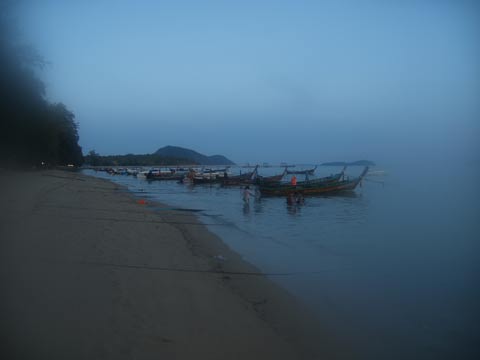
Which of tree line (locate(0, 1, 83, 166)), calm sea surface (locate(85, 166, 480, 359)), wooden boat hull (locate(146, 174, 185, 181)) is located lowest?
calm sea surface (locate(85, 166, 480, 359))

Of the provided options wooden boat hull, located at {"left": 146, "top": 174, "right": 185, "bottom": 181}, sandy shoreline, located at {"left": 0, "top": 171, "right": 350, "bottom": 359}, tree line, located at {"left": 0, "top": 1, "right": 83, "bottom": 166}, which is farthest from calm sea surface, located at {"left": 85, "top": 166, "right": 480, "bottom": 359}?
wooden boat hull, located at {"left": 146, "top": 174, "right": 185, "bottom": 181}

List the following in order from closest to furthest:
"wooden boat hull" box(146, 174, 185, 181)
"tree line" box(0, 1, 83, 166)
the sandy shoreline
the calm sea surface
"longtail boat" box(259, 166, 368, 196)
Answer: the sandy shoreline → the calm sea surface → "tree line" box(0, 1, 83, 166) → "longtail boat" box(259, 166, 368, 196) → "wooden boat hull" box(146, 174, 185, 181)

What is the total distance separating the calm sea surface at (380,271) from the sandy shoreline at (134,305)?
80 cm

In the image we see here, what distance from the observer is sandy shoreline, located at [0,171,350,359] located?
13.7 ft

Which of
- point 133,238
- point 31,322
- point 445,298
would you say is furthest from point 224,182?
point 31,322

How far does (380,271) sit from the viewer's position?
9555 mm

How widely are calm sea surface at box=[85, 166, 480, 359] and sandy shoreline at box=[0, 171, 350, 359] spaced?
799mm

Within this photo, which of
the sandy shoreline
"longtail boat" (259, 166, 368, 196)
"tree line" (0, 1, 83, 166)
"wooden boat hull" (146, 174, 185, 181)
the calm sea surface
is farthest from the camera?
"wooden boat hull" (146, 174, 185, 181)

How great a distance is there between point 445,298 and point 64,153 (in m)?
62.2

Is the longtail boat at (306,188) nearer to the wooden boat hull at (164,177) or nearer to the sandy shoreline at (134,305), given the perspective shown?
the sandy shoreline at (134,305)

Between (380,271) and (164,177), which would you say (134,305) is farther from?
(164,177)

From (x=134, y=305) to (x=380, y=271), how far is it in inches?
265

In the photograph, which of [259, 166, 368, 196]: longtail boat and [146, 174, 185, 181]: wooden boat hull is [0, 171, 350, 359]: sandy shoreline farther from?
[146, 174, 185, 181]: wooden boat hull

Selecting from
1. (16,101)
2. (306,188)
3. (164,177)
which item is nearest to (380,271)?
(16,101)
